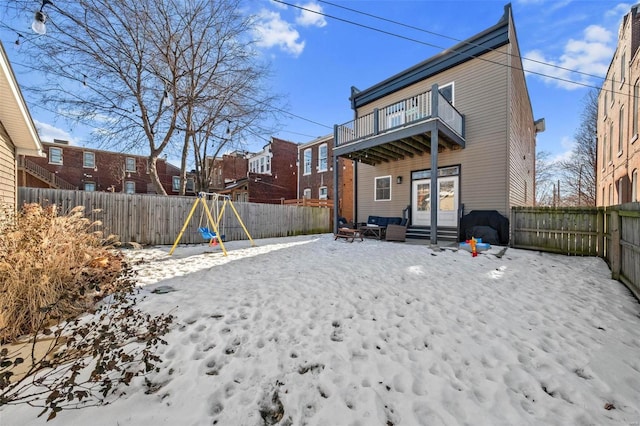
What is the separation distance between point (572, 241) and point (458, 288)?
5011 millimetres

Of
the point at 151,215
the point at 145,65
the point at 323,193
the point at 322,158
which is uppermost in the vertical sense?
the point at 145,65

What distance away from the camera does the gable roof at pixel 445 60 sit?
8.18 meters

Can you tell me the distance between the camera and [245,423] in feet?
5.34

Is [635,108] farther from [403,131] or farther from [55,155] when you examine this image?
[55,155]

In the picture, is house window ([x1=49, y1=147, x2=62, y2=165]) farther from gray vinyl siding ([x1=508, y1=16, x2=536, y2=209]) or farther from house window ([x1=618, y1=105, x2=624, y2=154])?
house window ([x1=618, y1=105, x2=624, y2=154])

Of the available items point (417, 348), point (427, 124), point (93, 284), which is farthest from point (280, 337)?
point (427, 124)

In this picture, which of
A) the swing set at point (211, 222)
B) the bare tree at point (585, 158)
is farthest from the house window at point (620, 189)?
the swing set at point (211, 222)

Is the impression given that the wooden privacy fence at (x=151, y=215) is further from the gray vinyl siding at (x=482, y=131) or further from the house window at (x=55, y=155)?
the house window at (x=55, y=155)

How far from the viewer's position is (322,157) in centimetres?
1800

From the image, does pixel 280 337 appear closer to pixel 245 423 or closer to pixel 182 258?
pixel 245 423

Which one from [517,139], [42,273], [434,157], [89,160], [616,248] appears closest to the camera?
[42,273]

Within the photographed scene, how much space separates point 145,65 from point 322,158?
10.9 metres

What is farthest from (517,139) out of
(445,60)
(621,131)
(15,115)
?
(15,115)

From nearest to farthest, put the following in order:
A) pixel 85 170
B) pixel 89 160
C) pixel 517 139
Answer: pixel 517 139
pixel 85 170
pixel 89 160
